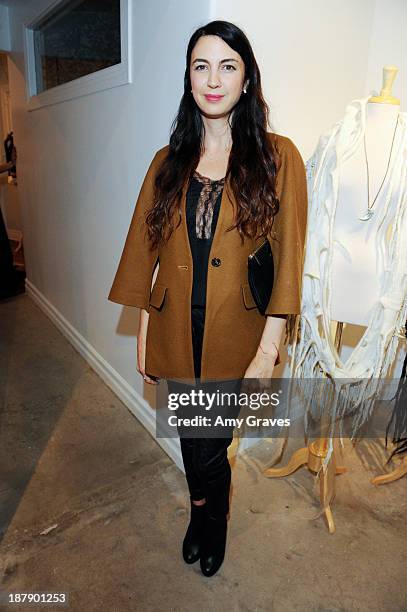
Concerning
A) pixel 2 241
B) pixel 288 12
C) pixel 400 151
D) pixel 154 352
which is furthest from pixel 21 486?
pixel 2 241

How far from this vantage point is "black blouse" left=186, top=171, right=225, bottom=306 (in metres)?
1.18

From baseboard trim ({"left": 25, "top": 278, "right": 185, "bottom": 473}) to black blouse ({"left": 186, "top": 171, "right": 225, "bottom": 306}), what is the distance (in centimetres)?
100

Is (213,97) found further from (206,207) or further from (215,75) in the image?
(206,207)

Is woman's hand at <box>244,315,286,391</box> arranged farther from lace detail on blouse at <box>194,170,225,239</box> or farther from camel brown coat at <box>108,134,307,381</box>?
lace detail on blouse at <box>194,170,225,239</box>

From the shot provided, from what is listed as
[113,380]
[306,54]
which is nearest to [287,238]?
[306,54]

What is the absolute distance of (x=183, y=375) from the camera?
1301 mm

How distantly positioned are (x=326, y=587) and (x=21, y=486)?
3.94ft

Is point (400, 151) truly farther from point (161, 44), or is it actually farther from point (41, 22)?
point (41, 22)

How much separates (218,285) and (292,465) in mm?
1087

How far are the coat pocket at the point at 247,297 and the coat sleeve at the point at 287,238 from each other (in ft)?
0.16

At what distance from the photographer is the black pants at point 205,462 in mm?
1273

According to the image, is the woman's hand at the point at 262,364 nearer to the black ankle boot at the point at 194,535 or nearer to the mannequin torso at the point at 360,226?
the mannequin torso at the point at 360,226

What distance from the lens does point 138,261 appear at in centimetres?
134

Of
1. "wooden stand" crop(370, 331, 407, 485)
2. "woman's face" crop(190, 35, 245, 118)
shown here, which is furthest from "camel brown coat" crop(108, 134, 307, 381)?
"wooden stand" crop(370, 331, 407, 485)
